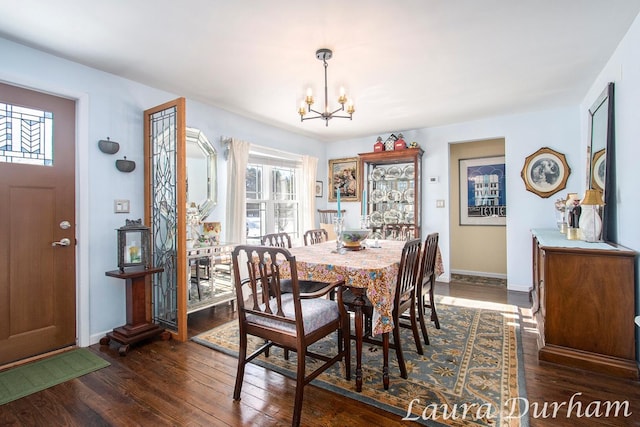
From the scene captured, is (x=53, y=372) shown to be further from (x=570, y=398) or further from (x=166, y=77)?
(x=570, y=398)

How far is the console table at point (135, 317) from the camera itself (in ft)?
8.63

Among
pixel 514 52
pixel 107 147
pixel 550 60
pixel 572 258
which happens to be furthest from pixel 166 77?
pixel 572 258

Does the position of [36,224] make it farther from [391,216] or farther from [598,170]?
[598,170]

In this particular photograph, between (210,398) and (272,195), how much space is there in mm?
3161

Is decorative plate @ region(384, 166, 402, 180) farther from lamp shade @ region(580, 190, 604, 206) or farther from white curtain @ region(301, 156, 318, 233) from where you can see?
lamp shade @ region(580, 190, 604, 206)

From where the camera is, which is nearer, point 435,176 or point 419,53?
point 419,53

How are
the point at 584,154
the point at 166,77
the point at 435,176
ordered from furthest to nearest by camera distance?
the point at 435,176 < the point at 584,154 < the point at 166,77

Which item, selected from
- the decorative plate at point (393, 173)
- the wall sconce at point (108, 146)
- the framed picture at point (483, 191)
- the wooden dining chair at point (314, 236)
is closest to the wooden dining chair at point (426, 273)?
the wooden dining chair at point (314, 236)

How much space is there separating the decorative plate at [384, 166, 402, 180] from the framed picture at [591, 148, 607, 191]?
2.44m

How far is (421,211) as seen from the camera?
16.4ft

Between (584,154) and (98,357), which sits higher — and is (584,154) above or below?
above

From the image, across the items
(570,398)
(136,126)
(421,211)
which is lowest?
(570,398)

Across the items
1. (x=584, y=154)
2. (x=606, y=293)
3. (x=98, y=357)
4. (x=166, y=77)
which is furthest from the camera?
(x=584, y=154)

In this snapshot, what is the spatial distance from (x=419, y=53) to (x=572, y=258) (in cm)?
194
